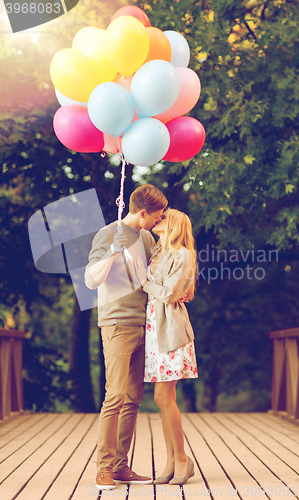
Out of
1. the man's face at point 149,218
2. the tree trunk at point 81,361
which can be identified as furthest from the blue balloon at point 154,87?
the tree trunk at point 81,361

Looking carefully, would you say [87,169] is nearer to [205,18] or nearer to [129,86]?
[205,18]

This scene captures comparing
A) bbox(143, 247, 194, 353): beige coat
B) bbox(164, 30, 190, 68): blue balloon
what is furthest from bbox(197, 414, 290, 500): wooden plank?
bbox(164, 30, 190, 68): blue balloon

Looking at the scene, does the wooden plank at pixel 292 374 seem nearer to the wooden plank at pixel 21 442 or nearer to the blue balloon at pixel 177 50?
the wooden plank at pixel 21 442

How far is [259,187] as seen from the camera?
19.2 feet

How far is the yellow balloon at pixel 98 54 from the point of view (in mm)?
2816

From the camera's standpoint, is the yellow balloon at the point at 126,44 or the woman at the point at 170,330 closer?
the yellow balloon at the point at 126,44

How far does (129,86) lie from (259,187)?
10.8 feet

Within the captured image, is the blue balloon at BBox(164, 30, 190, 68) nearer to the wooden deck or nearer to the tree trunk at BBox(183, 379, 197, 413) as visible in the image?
the wooden deck

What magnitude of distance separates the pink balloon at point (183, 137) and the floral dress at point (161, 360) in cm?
69

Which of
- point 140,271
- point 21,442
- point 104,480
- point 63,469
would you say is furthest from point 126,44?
point 21,442

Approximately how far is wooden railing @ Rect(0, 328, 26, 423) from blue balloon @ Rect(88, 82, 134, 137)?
273 cm

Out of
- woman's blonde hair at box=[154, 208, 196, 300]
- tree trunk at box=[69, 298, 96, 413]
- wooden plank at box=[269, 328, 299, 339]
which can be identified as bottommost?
tree trunk at box=[69, 298, 96, 413]

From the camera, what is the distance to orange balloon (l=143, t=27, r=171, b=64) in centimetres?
283

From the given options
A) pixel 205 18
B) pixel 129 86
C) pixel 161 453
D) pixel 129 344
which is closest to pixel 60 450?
pixel 161 453
